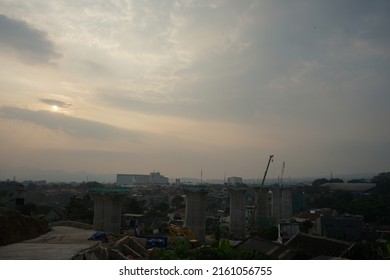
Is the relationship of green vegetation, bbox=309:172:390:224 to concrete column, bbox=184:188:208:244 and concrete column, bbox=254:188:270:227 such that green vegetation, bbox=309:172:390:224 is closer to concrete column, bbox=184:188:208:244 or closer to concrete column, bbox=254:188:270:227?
concrete column, bbox=254:188:270:227

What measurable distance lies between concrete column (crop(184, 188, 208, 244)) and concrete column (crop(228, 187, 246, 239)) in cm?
1247

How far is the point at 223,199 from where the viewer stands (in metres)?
117

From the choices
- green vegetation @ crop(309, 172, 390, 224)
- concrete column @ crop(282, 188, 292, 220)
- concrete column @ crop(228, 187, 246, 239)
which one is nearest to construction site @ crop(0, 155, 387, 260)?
concrete column @ crop(228, 187, 246, 239)

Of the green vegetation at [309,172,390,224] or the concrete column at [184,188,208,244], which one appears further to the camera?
the green vegetation at [309,172,390,224]

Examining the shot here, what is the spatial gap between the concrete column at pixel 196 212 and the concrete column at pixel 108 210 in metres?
9.06

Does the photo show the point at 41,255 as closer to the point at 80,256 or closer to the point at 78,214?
the point at 80,256

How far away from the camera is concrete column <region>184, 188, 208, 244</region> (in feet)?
131

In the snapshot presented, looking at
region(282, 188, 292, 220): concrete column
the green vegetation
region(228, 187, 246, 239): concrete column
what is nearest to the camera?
region(228, 187, 246, 239): concrete column

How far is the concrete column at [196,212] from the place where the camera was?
40000mm

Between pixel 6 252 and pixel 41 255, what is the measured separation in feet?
12.2

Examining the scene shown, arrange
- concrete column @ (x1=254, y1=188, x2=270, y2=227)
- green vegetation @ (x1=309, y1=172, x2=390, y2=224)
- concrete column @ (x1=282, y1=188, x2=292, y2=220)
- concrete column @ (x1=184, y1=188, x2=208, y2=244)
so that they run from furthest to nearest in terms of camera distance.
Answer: concrete column @ (x1=282, y1=188, x2=292, y2=220) < concrete column @ (x1=254, y1=188, x2=270, y2=227) < green vegetation @ (x1=309, y1=172, x2=390, y2=224) < concrete column @ (x1=184, y1=188, x2=208, y2=244)

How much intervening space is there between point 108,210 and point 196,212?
10.9 m

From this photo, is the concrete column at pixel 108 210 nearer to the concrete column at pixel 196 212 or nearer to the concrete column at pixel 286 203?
the concrete column at pixel 196 212

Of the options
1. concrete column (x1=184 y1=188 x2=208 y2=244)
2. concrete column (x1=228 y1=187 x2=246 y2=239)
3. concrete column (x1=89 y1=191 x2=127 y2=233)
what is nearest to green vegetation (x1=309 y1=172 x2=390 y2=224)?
concrete column (x1=228 y1=187 x2=246 y2=239)
